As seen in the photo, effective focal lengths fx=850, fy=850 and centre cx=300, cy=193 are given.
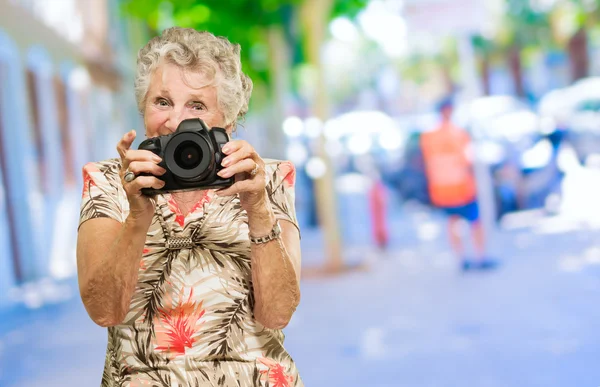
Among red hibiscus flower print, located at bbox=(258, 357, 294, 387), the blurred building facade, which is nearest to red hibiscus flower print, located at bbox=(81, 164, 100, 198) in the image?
red hibiscus flower print, located at bbox=(258, 357, 294, 387)

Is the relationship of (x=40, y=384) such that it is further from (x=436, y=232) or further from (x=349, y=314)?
(x=436, y=232)

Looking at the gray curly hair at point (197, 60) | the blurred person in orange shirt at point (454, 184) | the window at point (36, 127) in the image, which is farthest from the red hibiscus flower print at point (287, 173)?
the window at point (36, 127)

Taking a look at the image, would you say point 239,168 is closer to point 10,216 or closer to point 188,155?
point 188,155

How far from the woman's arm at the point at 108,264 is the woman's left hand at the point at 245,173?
223 millimetres

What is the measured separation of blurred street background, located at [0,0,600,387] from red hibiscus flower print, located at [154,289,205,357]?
623mm

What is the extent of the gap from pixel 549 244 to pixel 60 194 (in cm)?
828

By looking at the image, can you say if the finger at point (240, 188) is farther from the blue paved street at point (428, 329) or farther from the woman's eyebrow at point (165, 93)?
the blue paved street at point (428, 329)

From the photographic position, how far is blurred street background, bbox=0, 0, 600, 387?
607cm

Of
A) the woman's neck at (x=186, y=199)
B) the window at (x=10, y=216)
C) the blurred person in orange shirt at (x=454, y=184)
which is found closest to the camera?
the woman's neck at (x=186, y=199)

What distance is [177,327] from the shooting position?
1995 mm

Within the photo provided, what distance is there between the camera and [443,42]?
4056 centimetres

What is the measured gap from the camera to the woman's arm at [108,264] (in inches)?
74.0

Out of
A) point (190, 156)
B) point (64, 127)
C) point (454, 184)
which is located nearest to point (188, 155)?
point (190, 156)

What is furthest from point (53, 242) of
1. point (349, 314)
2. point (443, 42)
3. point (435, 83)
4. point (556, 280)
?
point (435, 83)
